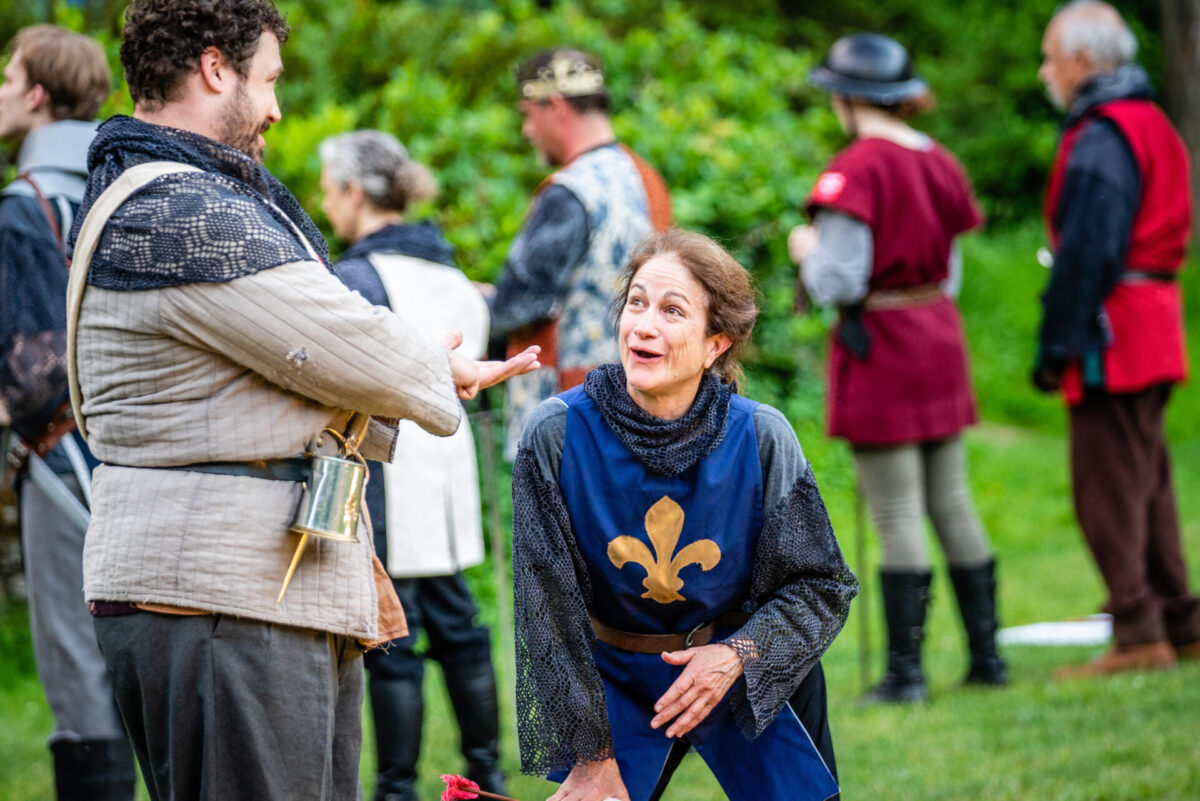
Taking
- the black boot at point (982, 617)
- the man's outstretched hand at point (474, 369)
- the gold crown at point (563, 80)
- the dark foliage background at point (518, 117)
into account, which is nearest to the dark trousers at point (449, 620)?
the gold crown at point (563, 80)

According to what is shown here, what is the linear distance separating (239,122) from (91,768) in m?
2.08

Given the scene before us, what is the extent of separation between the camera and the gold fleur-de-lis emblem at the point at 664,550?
281 centimetres

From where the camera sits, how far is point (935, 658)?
6320 mm

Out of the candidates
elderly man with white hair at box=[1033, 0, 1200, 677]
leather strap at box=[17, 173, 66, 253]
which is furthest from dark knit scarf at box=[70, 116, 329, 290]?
elderly man with white hair at box=[1033, 0, 1200, 677]

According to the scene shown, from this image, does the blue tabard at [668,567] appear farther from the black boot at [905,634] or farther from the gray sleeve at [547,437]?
the black boot at [905,634]

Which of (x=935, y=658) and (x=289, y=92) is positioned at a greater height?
(x=289, y=92)

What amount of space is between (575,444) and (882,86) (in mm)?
3140

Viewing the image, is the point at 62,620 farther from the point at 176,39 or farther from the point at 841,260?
the point at 841,260

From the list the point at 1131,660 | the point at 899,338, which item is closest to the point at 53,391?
the point at 899,338

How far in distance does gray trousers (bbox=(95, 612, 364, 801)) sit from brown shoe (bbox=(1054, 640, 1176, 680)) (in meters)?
3.90

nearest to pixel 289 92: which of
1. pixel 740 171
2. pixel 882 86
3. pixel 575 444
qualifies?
pixel 740 171

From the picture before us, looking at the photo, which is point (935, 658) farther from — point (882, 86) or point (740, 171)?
point (740, 171)

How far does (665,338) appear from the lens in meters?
2.87

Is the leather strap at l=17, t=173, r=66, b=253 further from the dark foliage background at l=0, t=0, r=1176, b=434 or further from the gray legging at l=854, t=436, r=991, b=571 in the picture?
the dark foliage background at l=0, t=0, r=1176, b=434
